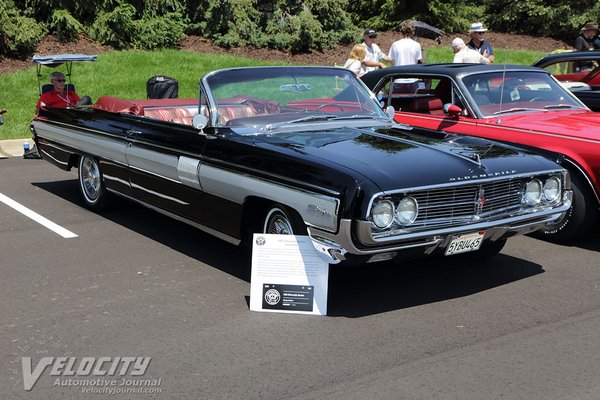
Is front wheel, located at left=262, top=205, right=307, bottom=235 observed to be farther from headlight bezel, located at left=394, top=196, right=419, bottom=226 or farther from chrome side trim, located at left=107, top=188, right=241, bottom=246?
headlight bezel, located at left=394, top=196, right=419, bottom=226

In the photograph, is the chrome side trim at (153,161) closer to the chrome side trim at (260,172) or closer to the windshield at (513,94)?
the chrome side trim at (260,172)

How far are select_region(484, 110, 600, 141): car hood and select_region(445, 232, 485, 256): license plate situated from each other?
6.88 feet

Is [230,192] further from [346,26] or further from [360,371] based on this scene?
[346,26]

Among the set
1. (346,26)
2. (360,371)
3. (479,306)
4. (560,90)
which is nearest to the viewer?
(360,371)

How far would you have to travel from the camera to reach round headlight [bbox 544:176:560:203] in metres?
5.82

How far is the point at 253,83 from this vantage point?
6504 millimetres

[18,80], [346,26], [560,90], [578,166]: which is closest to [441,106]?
[560,90]

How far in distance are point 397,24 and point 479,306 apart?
19.7m

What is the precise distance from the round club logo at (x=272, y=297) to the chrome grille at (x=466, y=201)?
1.00m

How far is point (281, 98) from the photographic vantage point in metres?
6.53

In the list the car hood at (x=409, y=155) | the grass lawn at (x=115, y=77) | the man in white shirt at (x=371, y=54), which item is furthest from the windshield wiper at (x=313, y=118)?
the grass lawn at (x=115, y=77)

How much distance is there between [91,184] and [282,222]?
11.4 ft
